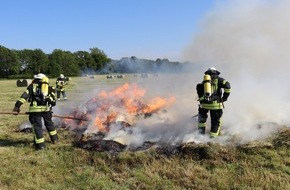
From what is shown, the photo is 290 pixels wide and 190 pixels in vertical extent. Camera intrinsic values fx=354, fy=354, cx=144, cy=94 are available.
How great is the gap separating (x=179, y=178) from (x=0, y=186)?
339 centimetres

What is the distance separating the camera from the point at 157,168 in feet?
23.2

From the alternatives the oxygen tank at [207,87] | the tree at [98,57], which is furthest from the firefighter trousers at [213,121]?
the tree at [98,57]

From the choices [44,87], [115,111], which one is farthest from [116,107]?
[44,87]

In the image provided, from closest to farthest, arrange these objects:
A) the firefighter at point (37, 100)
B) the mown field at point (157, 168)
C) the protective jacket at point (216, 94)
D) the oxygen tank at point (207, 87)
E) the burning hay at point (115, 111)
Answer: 1. the mown field at point (157, 168)
2. the oxygen tank at point (207, 87)
3. the protective jacket at point (216, 94)
4. the firefighter at point (37, 100)
5. the burning hay at point (115, 111)

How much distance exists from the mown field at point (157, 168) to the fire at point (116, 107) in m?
1.95

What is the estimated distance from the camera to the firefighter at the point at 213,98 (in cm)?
862

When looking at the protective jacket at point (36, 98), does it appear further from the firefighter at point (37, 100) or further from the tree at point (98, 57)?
the tree at point (98, 57)

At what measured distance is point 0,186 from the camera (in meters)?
6.71

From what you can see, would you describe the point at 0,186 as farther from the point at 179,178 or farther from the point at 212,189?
the point at 212,189

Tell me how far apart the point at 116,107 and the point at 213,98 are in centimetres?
347

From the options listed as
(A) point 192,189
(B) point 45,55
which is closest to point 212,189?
(A) point 192,189

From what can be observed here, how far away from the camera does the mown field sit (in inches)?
253

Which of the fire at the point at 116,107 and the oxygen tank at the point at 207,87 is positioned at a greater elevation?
the oxygen tank at the point at 207,87

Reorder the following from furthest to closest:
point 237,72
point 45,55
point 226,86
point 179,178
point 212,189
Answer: point 45,55 < point 237,72 < point 226,86 < point 179,178 < point 212,189
